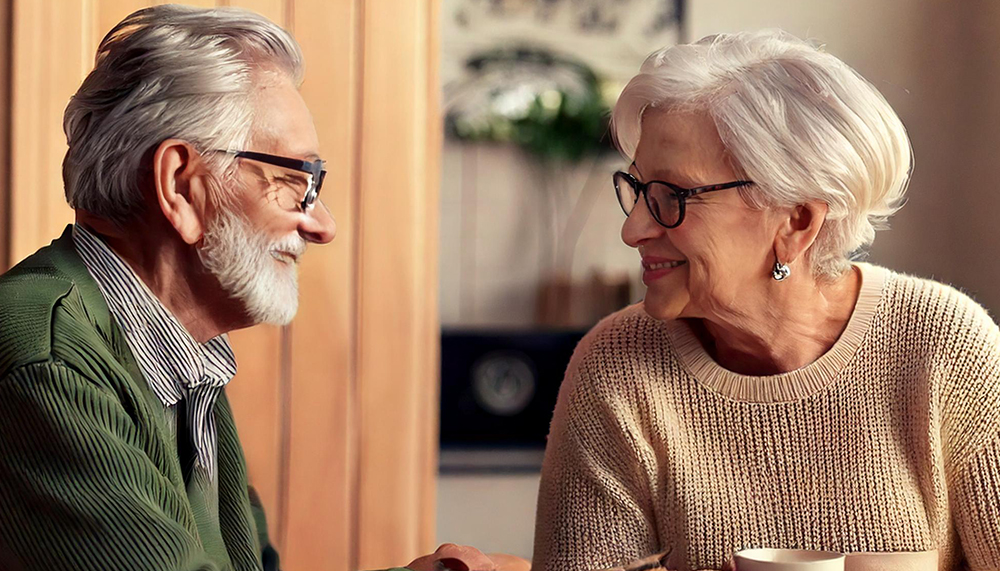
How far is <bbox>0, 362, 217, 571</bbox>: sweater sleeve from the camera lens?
1.01m

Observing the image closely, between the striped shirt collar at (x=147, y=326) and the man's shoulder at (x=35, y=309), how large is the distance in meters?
0.07

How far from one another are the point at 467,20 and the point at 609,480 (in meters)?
3.48

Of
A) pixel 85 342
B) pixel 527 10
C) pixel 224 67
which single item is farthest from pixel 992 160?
pixel 85 342

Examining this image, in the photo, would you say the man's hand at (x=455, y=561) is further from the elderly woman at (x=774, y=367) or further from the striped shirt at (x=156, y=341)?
the striped shirt at (x=156, y=341)

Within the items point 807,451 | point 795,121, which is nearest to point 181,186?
point 795,121

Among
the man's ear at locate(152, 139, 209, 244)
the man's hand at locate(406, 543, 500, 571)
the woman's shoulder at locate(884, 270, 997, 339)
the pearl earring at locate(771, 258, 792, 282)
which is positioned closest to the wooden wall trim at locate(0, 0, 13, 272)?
the man's ear at locate(152, 139, 209, 244)

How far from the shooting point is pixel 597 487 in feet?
5.04

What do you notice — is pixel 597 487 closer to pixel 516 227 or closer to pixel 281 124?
pixel 281 124

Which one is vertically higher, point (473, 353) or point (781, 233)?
point (781, 233)

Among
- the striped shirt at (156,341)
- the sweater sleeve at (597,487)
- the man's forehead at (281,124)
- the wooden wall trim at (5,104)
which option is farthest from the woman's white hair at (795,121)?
the wooden wall trim at (5,104)

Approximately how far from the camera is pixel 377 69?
193cm

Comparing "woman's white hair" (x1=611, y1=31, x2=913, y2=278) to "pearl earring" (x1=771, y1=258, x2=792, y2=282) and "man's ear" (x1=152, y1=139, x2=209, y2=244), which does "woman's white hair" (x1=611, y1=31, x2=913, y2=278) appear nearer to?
"pearl earring" (x1=771, y1=258, x2=792, y2=282)

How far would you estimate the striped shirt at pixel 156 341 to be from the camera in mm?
1294

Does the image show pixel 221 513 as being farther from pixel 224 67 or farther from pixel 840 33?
pixel 840 33
